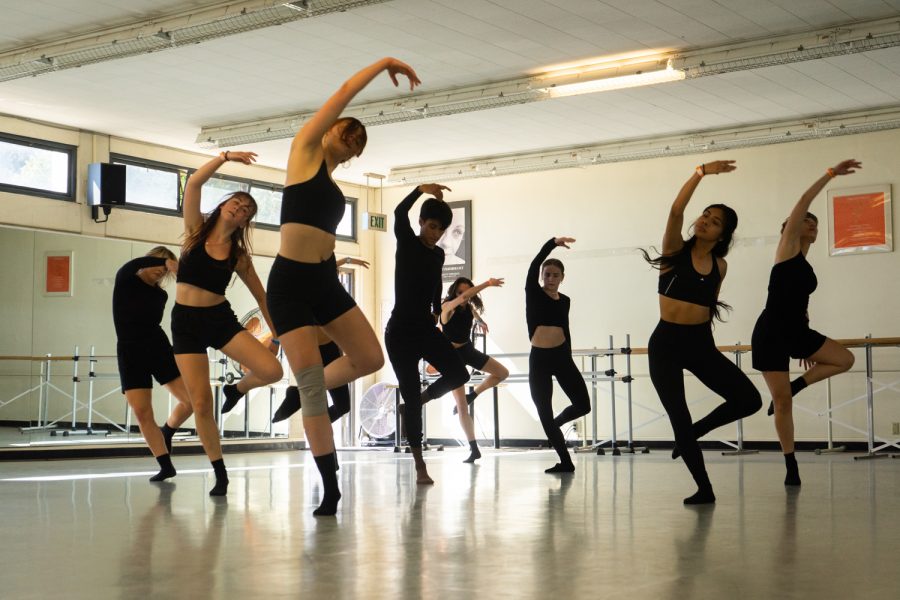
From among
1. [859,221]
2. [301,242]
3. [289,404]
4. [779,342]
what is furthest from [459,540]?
[859,221]

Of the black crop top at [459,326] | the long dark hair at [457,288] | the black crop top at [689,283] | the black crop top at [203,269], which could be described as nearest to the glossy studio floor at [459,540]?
the black crop top at [689,283]

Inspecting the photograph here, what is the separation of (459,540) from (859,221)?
368 inches

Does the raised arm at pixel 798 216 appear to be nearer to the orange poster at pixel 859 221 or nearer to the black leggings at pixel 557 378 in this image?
the black leggings at pixel 557 378

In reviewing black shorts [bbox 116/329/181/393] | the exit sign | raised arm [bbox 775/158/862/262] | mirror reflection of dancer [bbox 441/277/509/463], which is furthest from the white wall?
black shorts [bbox 116/329/181/393]

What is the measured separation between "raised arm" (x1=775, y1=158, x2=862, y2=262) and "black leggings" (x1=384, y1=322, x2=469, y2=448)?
6.04ft

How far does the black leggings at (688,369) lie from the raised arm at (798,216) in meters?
1.04

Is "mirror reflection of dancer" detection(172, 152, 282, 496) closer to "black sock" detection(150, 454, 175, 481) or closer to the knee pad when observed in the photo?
the knee pad

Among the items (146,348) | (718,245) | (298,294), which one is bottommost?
(146,348)

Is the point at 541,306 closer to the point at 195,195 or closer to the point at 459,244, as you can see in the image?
the point at 195,195

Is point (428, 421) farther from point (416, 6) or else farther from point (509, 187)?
point (416, 6)

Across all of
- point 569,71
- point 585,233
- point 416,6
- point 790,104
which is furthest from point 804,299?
point 585,233

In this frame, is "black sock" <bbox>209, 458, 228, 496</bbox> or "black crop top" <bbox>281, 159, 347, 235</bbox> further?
"black sock" <bbox>209, 458, 228, 496</bbox>

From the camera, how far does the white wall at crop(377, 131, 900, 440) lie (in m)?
11.2

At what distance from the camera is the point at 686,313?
4.53 meters
